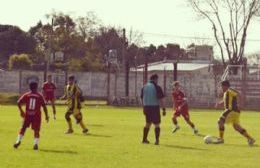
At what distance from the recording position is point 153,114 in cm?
2253

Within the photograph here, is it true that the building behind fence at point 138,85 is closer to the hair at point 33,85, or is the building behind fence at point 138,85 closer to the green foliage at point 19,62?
the green foliage at point 19,62

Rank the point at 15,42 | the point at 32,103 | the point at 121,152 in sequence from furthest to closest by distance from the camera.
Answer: the point at 15,42
the point at 32,103
the point at 121,152

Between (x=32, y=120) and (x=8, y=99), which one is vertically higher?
(x=8, y=99)

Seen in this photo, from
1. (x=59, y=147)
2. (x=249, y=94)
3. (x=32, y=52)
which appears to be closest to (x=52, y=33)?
(x=32, y=52)

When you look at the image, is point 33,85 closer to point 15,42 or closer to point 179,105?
point 179,105

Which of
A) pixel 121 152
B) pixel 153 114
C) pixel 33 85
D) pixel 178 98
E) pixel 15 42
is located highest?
pixel 15 42

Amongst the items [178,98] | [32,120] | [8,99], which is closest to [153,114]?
[32,120]

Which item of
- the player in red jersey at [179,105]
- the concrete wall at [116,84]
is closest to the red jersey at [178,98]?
the player in red jersey at [179,105]

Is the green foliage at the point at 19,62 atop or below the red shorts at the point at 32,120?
atop

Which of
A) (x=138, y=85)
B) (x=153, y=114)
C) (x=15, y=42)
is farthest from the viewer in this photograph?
(x=15, y=42)

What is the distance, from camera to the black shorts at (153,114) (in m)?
22.5

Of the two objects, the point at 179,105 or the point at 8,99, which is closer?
the point at 179,105

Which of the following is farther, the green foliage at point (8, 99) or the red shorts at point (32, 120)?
the green foliage at point (8, 99)

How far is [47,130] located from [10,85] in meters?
44.0
